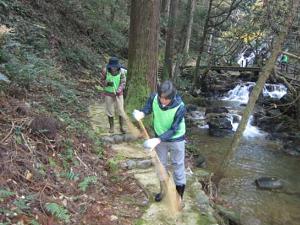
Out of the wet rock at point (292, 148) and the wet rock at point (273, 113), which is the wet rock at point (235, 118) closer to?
the wet rock at point (273, 113)

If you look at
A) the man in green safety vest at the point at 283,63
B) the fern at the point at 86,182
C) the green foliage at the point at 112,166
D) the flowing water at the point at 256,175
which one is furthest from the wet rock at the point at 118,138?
the man in green safety vest at the point at 283,63

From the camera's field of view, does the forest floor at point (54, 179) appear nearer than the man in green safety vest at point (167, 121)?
Yes

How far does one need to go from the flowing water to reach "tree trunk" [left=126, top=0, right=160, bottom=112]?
3.12 metres

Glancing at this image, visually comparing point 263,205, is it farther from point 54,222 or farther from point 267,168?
point 54,222

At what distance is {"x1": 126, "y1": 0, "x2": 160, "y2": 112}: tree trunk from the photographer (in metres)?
9.06

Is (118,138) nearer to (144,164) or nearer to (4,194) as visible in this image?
(144,164)

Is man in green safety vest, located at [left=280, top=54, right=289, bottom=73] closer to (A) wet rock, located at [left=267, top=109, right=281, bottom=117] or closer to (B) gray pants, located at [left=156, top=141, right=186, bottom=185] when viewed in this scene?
(A) wet rock, located at [left=267, top=109, right=281, bottom=117]

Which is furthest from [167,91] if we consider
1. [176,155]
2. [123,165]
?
[123,165]

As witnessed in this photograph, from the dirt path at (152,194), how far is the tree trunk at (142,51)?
3.34 ft

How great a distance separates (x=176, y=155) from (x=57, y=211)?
6.23 ft

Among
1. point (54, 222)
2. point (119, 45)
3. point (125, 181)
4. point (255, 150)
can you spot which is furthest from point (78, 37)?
point (54, 222)

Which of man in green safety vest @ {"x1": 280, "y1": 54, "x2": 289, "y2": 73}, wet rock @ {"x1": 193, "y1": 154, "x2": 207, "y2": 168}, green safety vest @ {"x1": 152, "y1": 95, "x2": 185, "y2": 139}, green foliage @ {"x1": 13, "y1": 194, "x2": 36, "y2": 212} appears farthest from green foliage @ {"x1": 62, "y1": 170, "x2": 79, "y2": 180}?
man in green safety vest @ {"x1": 280, "y1": 54, "x2": 289, "y2": 73}

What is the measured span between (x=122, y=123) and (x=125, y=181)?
2234 mm

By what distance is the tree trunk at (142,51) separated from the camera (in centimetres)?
906
